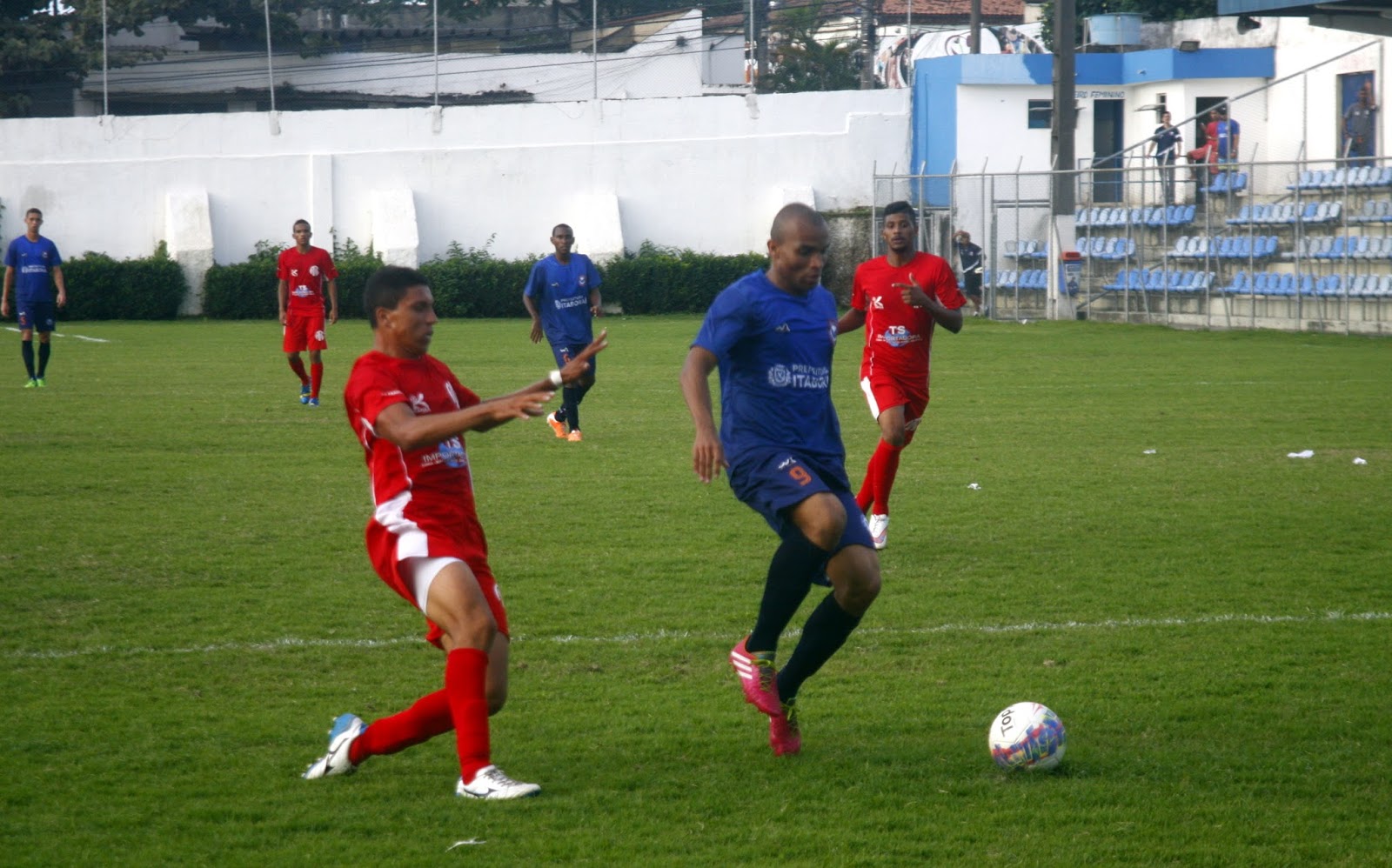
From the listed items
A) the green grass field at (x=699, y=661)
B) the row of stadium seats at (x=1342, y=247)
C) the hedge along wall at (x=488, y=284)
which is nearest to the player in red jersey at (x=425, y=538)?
the green grass field at (x=699, y=661)

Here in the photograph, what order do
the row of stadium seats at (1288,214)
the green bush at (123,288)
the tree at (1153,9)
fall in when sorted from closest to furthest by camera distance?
the row of stadium seats at (1288,214), the green bush at (123,288), the tree at (1153,9)

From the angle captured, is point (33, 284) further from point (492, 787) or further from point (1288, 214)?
point (1288, 214)

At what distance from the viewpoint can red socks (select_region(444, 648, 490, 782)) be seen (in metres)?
4.55

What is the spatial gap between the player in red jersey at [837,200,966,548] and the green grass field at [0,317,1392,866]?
420 mm

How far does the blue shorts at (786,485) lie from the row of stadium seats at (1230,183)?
26.2 meters

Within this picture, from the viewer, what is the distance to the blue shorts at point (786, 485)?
5098mm

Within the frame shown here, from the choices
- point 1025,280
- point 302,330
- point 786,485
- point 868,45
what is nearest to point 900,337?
point 786,485

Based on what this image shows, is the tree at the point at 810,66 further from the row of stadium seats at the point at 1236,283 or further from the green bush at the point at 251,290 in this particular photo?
the green bush at the point at 251,290

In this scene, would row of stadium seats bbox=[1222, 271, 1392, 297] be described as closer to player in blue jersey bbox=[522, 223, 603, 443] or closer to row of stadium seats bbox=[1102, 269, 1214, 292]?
row of stadium seats bbox=[1102, 269, 1214, 292]

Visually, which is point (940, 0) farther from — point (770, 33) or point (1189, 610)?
point (1189, 610)

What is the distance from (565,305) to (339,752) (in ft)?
31.9

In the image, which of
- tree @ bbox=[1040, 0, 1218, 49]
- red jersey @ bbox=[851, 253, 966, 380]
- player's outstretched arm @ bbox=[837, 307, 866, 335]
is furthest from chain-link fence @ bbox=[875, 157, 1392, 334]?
player's outstretched arm @ bbox=[837, 307, 866, 335]

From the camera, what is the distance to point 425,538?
15.2 ft

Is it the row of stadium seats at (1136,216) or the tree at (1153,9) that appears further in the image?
the tree at (1153,9)
